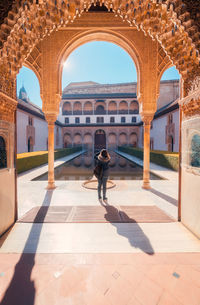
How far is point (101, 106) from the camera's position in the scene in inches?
1091

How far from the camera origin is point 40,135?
615 inches

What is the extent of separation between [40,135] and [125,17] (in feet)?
49.4

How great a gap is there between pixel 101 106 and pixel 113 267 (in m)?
28.1

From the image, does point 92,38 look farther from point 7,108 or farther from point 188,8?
point 7,108

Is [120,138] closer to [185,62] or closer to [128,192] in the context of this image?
[128,192]

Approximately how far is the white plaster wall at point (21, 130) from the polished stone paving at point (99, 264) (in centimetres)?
1071

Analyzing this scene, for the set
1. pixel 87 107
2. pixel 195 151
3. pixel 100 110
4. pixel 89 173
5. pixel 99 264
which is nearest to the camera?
pixel 99 264

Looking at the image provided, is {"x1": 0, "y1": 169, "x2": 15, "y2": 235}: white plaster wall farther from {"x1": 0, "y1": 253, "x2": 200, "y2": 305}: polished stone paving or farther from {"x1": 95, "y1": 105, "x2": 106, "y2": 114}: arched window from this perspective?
{"x1": 95, "y1": 105, "x2": 106, "y2": 114}: arched window

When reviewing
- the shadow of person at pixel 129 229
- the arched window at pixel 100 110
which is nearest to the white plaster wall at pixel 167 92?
the arched window at pixel 100 110

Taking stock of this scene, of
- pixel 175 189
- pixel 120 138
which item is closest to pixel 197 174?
pixel 175 189

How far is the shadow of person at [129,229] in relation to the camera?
2008mm

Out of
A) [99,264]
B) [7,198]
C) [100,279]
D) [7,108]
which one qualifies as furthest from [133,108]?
[100,279]

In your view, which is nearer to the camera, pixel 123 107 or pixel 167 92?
pixel 167 92

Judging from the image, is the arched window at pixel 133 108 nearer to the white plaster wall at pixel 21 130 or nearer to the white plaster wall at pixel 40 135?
the white plaster wall at pixel 40 135
